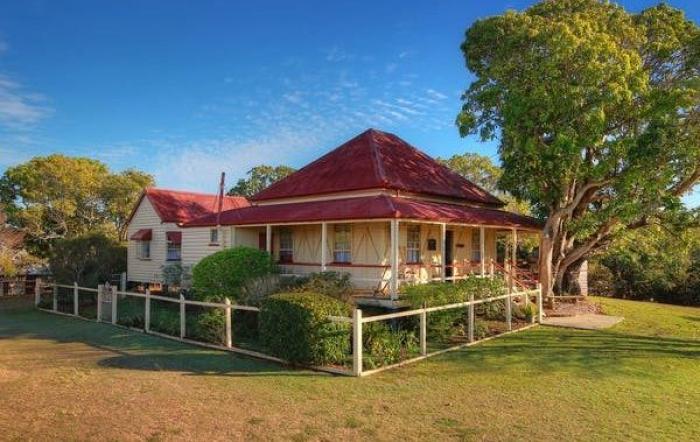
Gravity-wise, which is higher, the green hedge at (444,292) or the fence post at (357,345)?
the green hedge at (444,292)

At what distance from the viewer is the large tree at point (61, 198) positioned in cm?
3127

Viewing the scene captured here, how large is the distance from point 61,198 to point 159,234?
11.4 meters

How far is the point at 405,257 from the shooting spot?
18.1 metres

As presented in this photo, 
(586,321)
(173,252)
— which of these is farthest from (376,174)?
(173,252)

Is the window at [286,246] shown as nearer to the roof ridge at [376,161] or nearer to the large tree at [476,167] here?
the roof ridge at [376,161]

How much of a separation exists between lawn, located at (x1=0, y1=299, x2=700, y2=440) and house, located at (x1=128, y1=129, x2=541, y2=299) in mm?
5170

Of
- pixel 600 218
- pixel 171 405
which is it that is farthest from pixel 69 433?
Result: pixel 600 218

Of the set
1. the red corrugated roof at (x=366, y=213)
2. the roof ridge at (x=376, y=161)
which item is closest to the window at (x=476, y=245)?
the red corrugated roof at (x=366, y=213)

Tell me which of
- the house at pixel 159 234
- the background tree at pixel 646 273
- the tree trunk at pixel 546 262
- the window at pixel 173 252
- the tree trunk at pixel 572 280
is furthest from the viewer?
the background tree at pixel 646 273

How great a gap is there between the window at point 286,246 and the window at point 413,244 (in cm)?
464

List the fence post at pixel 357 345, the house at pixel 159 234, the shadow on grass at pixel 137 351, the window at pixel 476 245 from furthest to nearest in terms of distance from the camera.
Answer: the house at pixel 159 234 → the window at pixel 476 245 → the shadow on grass at pixel 137 351 → the fence post at pixel 357 345

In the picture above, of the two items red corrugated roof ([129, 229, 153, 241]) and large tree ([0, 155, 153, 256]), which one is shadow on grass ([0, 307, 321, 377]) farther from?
large tree ([0, 155, 153, 256])

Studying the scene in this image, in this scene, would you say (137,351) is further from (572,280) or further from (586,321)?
(572,280)

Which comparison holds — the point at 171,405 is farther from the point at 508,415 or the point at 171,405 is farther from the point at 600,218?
the point at 600,218
